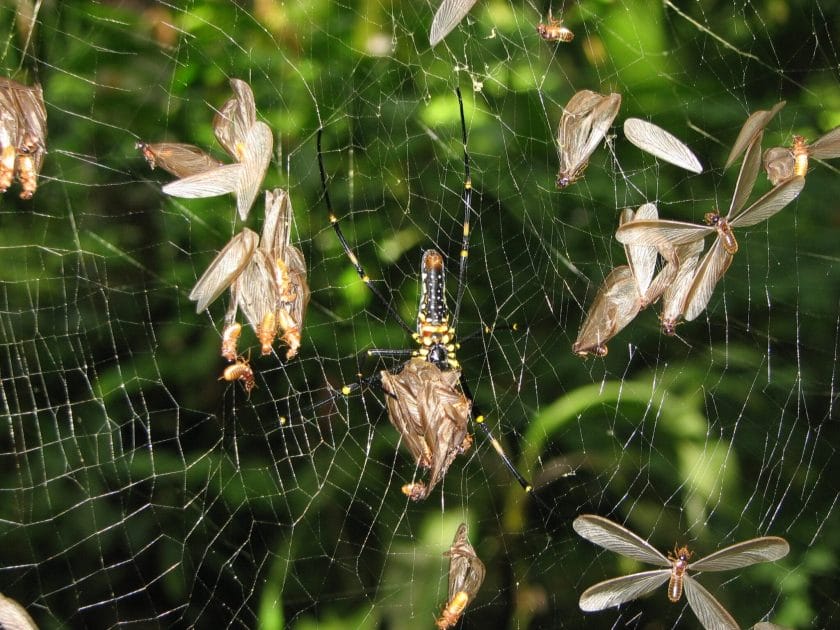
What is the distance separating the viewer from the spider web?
0.86 m

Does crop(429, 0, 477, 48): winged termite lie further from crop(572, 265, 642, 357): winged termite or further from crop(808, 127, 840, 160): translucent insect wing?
crop(808, 127, 840, 160): translucent insect wing

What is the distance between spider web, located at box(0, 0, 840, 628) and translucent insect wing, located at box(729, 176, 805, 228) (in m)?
0.21

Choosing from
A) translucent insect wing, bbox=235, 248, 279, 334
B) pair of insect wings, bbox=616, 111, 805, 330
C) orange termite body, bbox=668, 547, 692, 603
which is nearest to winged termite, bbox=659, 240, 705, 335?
pair of insect wings, bbox=616, 111, 805, 330

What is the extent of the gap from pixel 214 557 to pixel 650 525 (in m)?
0.61

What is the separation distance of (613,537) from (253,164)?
0.49 metres

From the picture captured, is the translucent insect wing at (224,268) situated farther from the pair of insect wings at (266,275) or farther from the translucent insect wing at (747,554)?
the translucent insect wing at (747,554)

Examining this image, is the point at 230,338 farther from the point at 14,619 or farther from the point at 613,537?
the point at 613,537

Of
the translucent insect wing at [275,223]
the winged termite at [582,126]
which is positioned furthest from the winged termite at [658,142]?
the translucent insect wing at [275,223]

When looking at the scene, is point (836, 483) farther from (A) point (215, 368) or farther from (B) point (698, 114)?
(A) point (215, 368)

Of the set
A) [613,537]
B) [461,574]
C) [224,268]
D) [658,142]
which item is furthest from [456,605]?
[658,142]

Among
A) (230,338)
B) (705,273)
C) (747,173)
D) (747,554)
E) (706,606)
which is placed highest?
(747,173)

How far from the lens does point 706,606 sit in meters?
0.79

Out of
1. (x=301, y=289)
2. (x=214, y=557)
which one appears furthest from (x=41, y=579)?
(x=301, y=289)

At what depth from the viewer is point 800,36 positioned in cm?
101
